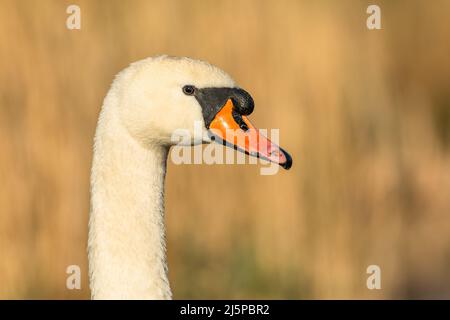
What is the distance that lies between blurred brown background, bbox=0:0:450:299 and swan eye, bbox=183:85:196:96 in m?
2.57

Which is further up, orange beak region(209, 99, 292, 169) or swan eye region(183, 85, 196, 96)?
swan eye region(183, 85, 196, 96)

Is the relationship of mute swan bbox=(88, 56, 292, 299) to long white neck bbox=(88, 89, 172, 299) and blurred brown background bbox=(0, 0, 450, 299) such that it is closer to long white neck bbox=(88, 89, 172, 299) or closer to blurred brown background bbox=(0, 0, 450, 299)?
long white neck bbox=(88, 89, 172, 299)

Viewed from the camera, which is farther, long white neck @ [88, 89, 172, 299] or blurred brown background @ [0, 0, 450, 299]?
blurred brown background @ [0, 0, 450, 299]

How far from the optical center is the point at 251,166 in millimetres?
6629

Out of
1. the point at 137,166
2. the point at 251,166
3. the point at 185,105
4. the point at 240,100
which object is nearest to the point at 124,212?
the point at 137,166

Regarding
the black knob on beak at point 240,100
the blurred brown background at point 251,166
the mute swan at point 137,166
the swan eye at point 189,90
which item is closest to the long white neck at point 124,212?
the mute swan at point 137,166

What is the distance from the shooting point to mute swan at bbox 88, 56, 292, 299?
11.9ft

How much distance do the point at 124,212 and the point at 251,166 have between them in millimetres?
2966

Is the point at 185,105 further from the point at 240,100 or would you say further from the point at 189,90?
the point at 240,100

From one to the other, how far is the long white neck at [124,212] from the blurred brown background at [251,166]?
8.16 feet

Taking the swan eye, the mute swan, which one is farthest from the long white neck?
the swan eye

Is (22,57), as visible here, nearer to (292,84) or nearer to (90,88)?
(90,88)

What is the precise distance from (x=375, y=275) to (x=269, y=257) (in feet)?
2.25

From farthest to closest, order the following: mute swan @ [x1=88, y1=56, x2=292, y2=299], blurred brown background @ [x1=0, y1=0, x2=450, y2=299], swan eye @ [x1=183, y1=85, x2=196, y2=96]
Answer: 1. blurred brown background @ [x1=0, y1=0, x2=450, y2=299]
2. swan eye @ [x1=183, y1=85, x2=196, y2=96]
3. mute swan @ [x1=88, y1=56, x2=292, y2=299]
